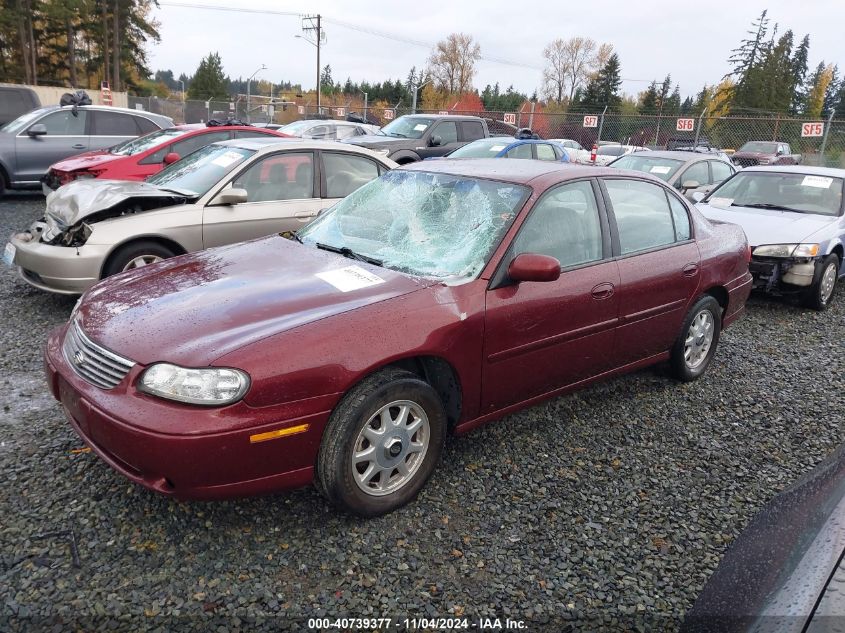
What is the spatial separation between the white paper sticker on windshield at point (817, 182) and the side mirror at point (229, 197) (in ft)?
21.1

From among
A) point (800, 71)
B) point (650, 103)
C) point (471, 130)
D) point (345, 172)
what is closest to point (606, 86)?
point (650, 103)

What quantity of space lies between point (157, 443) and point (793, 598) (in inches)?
81.2

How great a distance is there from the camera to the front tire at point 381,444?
258 cm

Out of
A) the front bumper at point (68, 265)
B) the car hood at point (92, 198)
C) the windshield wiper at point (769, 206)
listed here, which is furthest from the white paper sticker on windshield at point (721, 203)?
the front bumper at point (68, 265)

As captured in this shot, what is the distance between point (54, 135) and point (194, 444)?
1076cm

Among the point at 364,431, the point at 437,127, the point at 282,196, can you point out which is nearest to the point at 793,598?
the point at 364,431

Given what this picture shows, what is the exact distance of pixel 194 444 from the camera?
231 cm

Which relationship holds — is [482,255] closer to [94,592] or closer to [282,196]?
[94,592]

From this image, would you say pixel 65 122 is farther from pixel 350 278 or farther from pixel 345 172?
pixel 350 278

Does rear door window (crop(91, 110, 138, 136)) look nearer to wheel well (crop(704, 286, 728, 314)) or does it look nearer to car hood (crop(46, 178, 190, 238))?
car hood (crop(46, 178, 190, 238))

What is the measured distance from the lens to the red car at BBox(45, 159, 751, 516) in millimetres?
2398

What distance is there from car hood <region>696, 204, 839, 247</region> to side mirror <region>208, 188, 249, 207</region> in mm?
4703

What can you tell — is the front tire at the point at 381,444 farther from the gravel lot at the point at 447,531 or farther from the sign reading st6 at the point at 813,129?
the sign reading st6 at the point at 813,129

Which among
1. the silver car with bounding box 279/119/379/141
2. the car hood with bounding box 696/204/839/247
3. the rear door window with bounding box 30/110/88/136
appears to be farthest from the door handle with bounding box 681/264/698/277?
the silver car with bounding box 279/119/379/141
